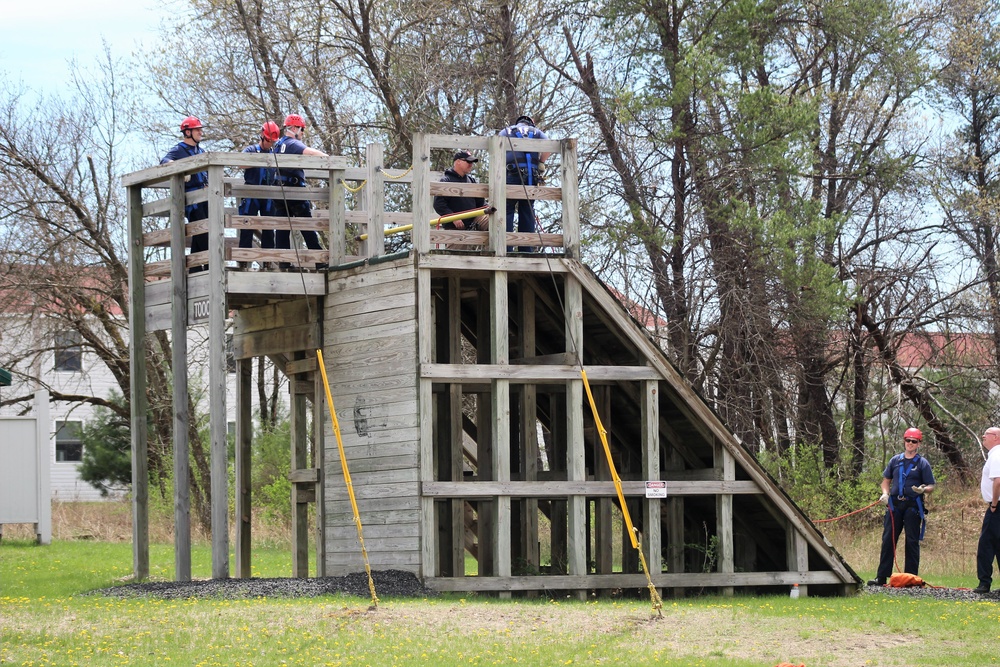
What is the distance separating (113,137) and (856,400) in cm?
1617

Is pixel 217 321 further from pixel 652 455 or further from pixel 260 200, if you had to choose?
pixel 652 455

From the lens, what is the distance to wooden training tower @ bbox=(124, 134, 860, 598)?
1497 centimetres

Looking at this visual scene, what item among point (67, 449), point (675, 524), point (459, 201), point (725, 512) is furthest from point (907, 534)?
point (67, 449)

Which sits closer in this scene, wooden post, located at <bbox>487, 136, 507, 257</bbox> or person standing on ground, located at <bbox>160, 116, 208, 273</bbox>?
wooden post, located at <bbox>487, 136, 507, 257</bbox>

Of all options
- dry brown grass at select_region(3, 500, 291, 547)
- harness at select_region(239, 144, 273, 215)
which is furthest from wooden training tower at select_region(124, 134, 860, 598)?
dry brown grass at select_region(3, 500, 291, 547)

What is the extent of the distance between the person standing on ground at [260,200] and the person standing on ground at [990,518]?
327 inches

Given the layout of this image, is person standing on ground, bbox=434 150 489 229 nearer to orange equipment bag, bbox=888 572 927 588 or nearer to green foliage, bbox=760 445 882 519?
orange equipment bag, bbox=888 572 927 588

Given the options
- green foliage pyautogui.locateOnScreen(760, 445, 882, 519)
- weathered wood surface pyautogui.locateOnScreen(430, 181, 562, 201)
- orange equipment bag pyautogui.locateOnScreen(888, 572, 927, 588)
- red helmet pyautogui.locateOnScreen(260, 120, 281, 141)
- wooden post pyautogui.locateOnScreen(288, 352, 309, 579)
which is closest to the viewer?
weathered wood surface pyautogui.locateOnScreen(430, 181, 562, 201)

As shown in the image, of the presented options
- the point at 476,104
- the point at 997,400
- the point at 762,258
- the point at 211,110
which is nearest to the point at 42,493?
the point at 211,110

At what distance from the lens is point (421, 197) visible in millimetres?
15070

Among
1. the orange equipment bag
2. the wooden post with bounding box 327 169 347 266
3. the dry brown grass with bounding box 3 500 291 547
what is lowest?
the dry brown grass with bounding box 3 500 291 547

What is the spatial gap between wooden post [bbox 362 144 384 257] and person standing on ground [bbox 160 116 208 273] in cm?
195

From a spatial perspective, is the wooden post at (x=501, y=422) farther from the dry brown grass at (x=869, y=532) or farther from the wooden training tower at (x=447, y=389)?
the dry brown grass at (x=869, y=532)

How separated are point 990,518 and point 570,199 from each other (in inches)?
229
